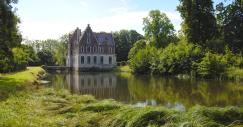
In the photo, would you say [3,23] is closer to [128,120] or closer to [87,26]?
[128,120]

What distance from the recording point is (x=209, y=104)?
2056 cm

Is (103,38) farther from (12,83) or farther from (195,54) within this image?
(12,83)

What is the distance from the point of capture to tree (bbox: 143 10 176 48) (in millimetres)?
72250

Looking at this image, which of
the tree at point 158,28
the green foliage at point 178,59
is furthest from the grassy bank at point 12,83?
the tree at point 158,28

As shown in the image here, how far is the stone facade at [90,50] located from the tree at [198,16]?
41.0 meters

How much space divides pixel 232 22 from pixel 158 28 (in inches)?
2322

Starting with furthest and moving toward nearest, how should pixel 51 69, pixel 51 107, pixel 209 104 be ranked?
pixel 51 69 → pixel 209 104 → pixel 51 107

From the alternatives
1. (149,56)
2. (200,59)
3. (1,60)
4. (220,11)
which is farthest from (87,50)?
(220,11)

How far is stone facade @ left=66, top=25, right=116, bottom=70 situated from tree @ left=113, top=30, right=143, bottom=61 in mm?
12848

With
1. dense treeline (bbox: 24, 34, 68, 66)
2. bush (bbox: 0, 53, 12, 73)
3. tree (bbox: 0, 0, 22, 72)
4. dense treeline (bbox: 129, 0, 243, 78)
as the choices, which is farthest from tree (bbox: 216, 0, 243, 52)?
dense treeline (bbox: 24, 34, 68, 66)

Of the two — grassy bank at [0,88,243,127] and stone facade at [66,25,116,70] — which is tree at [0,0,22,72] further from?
stone facade at [66,25,116,70]

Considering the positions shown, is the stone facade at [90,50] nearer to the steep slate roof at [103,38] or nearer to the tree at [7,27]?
the steep slate roof at [103,38]

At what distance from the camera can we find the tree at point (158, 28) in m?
72.2

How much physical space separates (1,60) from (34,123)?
2761 cm
